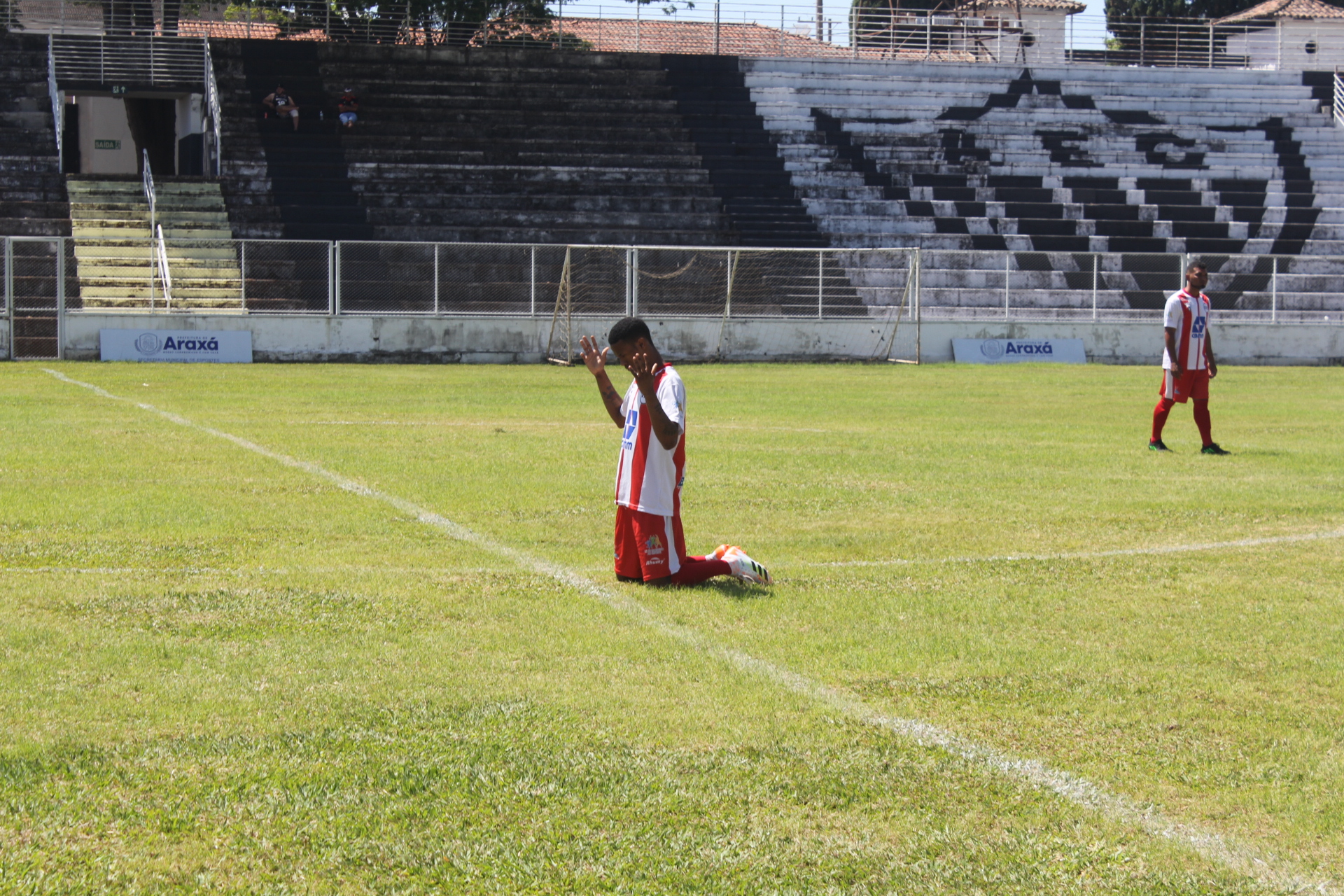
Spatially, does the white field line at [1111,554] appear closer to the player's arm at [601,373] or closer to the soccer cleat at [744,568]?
the soccer cleat at [744,568]

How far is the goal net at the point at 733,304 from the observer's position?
30734mm

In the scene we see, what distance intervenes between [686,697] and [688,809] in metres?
1.14

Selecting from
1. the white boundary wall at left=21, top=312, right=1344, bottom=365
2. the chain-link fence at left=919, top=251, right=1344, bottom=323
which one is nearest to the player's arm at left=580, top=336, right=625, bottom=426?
the white boundary wall at left=21, top=312, right=1344, bottom=365

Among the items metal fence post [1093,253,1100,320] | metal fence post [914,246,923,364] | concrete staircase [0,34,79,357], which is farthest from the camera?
metal fence post [1093,253,1100,320]

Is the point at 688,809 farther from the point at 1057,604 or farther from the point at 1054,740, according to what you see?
the point at 1057,604

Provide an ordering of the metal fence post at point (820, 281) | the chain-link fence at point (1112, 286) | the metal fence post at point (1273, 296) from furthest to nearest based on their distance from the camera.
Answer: the metal fence post at point (1273, 296) → the chain-link fence at point (1112, 286) → the metal fence post at point (820, 281)

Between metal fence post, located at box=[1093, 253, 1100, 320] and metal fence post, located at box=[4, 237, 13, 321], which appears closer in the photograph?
metal fence post, located at box=[4, 237, 13, 321]

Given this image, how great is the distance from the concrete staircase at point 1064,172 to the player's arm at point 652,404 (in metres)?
26.6

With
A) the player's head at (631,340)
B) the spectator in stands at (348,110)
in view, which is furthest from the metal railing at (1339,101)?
the player's head at (631,340)

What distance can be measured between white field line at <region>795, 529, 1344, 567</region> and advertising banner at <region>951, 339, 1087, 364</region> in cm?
2205

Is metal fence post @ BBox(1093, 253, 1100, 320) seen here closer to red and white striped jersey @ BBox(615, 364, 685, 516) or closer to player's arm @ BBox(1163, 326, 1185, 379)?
player's arm @ BBox(1163, 326, 1185, 379)

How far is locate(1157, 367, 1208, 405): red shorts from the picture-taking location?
1458cm

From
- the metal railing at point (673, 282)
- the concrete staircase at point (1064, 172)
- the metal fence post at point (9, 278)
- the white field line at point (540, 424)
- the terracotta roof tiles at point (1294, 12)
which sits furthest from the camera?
the terracotta roof tiles at point (1294, 12)

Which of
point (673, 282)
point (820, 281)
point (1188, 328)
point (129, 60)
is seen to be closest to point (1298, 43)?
point (820, 281)
